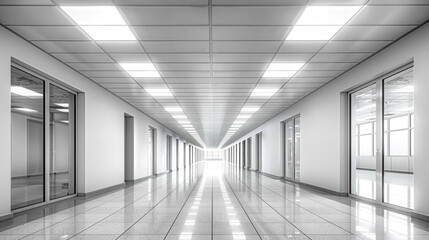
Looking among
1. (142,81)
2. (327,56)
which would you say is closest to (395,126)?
(327,56)

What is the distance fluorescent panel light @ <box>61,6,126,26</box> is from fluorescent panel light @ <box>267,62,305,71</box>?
3.86m

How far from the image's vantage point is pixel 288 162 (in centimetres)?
1555

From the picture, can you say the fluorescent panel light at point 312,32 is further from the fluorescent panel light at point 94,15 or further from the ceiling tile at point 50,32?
the ceiling tile at point 50,32

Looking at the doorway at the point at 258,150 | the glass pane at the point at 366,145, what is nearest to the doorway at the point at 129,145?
the doorway at the point at 258,150

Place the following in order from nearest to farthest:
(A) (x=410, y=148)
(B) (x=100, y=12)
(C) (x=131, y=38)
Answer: (B) (x=100, y=12), (C) (x=131, y=38), (A) (x=410, y=148)

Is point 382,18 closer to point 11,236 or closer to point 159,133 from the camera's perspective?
point 11,236

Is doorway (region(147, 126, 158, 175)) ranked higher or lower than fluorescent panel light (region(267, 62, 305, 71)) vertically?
lower

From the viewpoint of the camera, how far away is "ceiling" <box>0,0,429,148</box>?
459 cm

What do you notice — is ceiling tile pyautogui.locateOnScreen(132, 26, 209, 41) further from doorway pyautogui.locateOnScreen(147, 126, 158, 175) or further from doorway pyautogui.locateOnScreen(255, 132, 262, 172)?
doorway pyautogui.locateOnScreen(255, 132, 262, 172)

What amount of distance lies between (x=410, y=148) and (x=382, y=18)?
17495mm

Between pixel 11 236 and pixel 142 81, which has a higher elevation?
pixel 142 81

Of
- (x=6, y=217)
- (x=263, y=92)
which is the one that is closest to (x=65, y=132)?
(x=6, y=217)

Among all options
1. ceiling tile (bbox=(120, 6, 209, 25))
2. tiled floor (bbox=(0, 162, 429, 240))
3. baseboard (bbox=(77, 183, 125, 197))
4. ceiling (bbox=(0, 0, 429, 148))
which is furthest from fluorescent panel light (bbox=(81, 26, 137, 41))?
baseboard (bbox=(77, 183, 125, 197))

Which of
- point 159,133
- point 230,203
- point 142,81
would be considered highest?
point 142,81
